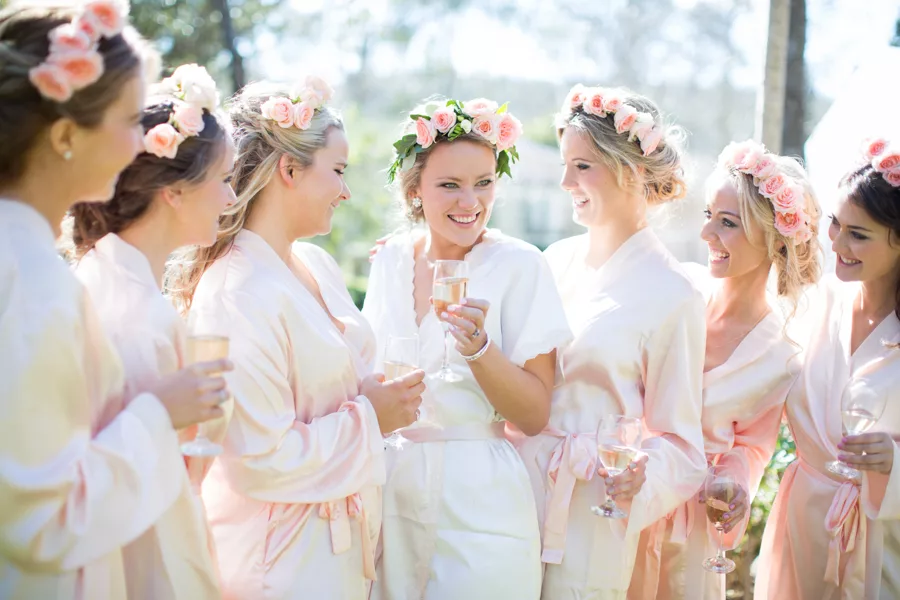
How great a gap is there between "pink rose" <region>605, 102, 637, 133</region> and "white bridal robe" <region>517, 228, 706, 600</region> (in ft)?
2.26

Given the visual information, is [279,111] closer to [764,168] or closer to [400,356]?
[400,356]

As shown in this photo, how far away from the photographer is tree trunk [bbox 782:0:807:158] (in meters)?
6.66

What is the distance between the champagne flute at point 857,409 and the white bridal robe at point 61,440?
2.54m

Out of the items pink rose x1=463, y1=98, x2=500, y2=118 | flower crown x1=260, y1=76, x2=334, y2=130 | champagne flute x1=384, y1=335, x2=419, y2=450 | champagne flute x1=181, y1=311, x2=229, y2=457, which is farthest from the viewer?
pink rose x1=463, y1=98, x2=500, y2=118

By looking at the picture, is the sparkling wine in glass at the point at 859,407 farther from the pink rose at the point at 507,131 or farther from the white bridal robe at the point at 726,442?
the pink rose at the point at 507,131

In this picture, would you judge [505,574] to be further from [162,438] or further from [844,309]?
[844,309]

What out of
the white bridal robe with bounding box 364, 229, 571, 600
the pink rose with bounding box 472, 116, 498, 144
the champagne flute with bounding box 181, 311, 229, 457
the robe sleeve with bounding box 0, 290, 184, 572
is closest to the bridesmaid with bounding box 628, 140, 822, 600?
the white bridal robe with bounding box 364, 229, 571, 600

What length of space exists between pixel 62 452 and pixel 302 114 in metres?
1.73

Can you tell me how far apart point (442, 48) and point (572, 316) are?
492 inches

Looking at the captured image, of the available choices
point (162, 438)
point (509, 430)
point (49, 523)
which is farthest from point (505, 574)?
point (49, 523)

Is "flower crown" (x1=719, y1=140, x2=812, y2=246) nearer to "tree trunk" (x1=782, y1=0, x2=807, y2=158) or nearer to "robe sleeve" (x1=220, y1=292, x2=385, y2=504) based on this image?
"robe sleeve" (x1=220, y1=292, x2=385, y2=504)

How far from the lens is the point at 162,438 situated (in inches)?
95.3

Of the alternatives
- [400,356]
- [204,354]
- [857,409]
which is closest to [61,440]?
[204,354]

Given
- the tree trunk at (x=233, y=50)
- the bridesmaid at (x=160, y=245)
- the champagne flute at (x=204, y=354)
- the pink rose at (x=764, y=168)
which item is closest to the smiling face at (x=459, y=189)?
the bridesmaid at (x=160, y=245)
